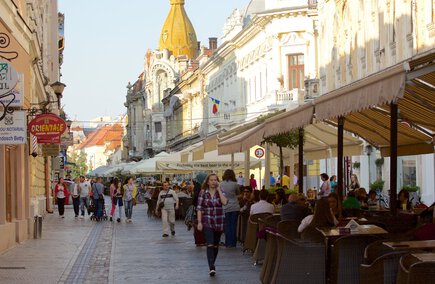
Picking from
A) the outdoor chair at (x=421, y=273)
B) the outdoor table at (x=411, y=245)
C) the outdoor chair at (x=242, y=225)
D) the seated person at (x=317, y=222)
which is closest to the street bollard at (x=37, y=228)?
the outdoor chair at (x=242, y=225)

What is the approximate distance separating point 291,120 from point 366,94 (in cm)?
470

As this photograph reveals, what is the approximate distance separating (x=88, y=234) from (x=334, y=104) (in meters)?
17.6

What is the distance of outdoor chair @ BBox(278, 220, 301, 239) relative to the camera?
13.9 meters

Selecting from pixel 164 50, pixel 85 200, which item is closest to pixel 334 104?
pixel 85 200

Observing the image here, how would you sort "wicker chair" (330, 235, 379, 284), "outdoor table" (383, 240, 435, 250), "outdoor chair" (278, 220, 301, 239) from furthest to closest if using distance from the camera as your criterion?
"outdoor chair" (278, 220, 301, 239)
"wicker chair" (330, 235, 379, 284)
"outdoor table" (383, 240, 435, 250)

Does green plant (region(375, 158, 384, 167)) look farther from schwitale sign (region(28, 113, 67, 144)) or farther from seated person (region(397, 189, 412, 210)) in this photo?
seated person (region(397, 189, 412, 210))

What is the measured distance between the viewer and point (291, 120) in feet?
54.6

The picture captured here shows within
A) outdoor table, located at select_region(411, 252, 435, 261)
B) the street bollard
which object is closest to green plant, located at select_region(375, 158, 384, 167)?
the street bollard

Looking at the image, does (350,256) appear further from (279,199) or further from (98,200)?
(98,200)

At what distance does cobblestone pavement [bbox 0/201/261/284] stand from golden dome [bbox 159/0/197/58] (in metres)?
100

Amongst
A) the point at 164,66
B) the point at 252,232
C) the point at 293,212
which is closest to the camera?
the point at 293,212

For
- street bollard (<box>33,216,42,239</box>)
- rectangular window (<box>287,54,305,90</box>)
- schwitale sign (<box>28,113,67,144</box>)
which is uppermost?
rectangular window (<box>287,54,305,90</box>)

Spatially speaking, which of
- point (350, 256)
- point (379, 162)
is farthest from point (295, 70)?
point (350, 256)

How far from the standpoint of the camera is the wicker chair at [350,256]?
487 inches
